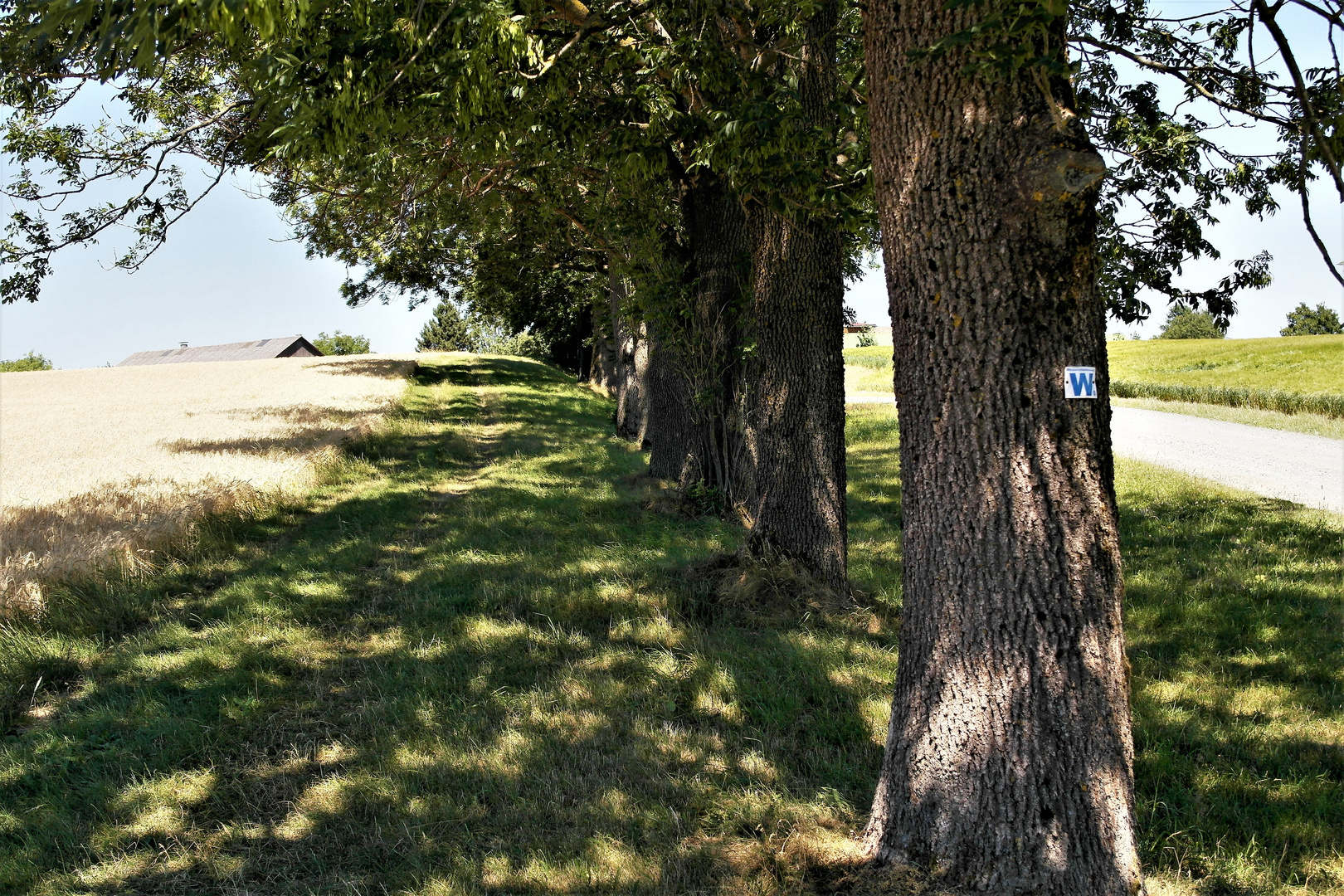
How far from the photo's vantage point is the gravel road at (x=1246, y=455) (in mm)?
11375

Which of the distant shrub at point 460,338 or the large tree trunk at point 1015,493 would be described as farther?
the distant shrub at point 460,338

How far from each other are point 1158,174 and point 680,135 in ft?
12.2

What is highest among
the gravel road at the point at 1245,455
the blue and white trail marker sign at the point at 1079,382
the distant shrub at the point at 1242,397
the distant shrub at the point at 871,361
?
the distant shrub at the point at 871,361

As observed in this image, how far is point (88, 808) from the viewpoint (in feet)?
13.0

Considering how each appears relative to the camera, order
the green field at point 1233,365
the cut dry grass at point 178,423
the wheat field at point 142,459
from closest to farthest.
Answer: the wheat field at point 142,459 → the cut dry grass at point 178,423 → the green field at point 1233,365

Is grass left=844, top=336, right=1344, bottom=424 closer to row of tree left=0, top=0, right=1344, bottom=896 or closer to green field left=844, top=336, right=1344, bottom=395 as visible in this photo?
green field left=844, top=336, right=1344, bottom=395

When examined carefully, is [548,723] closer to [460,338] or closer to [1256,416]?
[1256,416]

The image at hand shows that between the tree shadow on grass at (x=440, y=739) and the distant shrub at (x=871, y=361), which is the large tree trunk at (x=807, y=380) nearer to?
the tree shadow on grass at (x=440, y=739)

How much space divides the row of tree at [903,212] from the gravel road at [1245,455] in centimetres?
666

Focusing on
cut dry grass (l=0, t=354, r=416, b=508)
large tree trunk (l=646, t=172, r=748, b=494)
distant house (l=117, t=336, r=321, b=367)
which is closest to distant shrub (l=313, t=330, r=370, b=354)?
distant house (l=117, t=336, r=321, b=367)

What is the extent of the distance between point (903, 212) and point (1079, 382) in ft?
3.10

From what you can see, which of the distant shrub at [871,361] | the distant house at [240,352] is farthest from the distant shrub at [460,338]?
the distant shrub at [871,361]

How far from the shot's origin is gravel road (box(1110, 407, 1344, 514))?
448 inches

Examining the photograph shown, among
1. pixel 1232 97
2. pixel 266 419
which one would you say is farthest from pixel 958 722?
pixel 266 419
